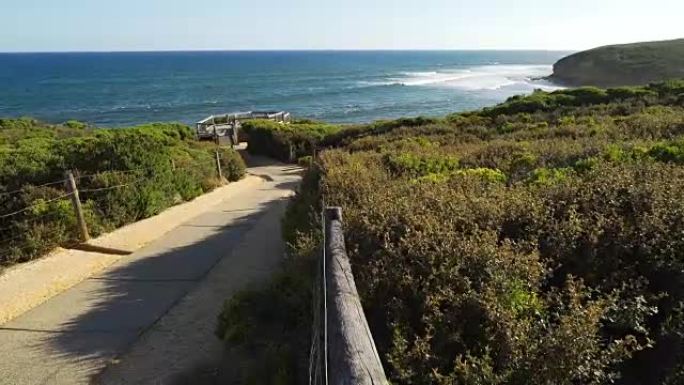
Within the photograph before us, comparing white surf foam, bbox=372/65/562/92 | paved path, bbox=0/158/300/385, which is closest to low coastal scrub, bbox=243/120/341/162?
paved path, bbox=0/158/300/385

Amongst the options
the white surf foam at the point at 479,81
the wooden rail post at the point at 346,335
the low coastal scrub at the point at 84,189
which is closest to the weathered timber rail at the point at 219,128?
the low coastal scrub at the point at 84,189

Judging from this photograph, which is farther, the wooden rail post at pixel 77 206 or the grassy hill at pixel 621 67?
the grassy hill at pixel 621 67

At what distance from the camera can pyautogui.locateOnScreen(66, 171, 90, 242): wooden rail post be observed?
8.27 meters

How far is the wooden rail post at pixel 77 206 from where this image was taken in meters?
8.27

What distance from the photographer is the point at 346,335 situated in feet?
7.09

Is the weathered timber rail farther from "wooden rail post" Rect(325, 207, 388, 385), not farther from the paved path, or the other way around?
"wooden rail post" Rect(325, 207, 388, 385)

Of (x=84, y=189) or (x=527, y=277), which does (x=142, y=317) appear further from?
(x=84, y=189)

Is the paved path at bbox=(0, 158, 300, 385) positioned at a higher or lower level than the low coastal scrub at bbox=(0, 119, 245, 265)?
lower

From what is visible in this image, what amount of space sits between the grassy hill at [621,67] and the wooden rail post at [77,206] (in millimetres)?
71762

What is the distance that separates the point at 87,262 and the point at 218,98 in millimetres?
74851

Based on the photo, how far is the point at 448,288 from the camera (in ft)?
9.85

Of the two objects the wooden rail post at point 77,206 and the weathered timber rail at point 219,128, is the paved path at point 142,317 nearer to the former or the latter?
the wooden rail post at point 77,206

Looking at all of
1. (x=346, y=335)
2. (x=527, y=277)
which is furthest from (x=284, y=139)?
(x=346, y=335)

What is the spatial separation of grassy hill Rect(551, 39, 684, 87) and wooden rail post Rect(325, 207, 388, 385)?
243ft
